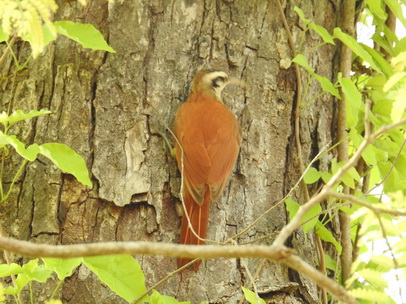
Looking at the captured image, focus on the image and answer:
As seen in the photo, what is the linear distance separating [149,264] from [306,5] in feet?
5.34

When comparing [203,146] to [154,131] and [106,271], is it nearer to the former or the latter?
[154,131]

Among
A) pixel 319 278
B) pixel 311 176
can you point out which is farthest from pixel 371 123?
pixel 319 278

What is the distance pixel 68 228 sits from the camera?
306 centimetres

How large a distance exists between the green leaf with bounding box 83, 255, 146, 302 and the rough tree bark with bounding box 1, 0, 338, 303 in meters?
0.42

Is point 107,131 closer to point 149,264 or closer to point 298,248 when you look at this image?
point 149,264

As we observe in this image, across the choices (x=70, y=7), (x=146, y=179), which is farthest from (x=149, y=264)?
(x=70, y=7)

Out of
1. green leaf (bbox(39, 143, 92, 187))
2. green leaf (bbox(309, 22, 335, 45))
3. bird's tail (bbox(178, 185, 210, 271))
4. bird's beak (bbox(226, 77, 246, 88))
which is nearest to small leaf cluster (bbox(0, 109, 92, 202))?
green leaf (bbox(39, 143, 92, 187))

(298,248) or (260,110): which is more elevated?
(260,110)

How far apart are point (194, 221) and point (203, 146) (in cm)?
44

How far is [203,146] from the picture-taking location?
3455 mm

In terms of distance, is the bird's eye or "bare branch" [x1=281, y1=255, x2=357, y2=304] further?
the bird's eye

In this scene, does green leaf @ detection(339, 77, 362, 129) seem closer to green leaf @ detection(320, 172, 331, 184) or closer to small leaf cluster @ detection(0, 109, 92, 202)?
green leaf @ detection(320, 172, 331, 184)

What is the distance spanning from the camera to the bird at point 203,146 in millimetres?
3209

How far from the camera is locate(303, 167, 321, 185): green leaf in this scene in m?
3.42
